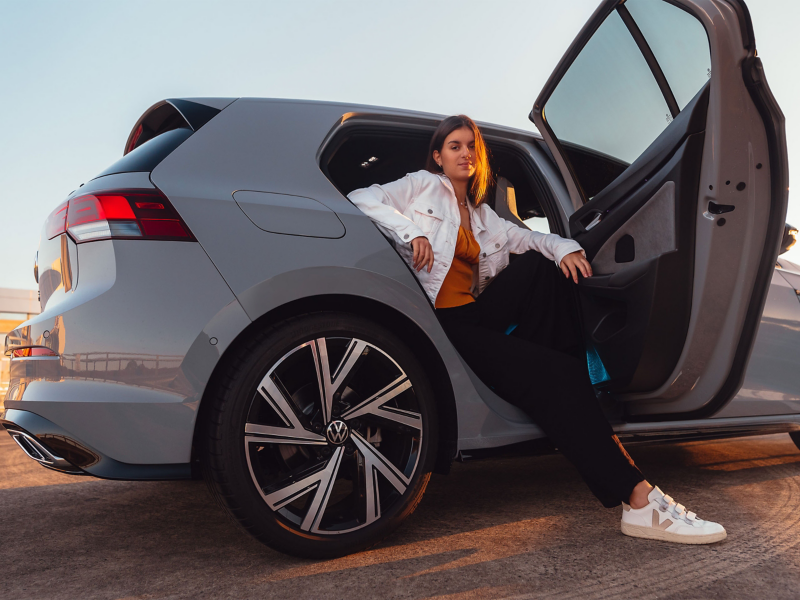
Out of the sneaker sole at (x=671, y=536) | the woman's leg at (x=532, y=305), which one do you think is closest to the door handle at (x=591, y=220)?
the woman's leg at (x=532, y=305)

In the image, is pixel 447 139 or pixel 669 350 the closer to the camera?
pixel 669 350

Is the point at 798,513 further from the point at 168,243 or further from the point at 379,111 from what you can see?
the point at 168,243

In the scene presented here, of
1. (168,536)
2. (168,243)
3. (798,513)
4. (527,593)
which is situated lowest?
(168,536)

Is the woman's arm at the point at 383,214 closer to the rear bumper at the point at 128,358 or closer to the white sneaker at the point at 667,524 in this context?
the rear bumper at the point at 128,358

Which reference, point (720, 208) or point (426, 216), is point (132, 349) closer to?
point (426, 216)

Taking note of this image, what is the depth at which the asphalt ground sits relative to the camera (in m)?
1.50

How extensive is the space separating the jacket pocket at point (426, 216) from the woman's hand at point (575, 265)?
531 mm

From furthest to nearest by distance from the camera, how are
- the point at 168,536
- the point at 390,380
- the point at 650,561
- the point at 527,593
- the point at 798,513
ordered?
the point at 798,513
the point at 168,536
the point at 390,380
the point at 650,561
the point at 527,593

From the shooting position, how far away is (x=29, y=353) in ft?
5.17

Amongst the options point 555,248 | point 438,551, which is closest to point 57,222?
point 438,551

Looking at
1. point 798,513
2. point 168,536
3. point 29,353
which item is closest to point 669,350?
point 798,513

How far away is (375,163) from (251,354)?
1432mm

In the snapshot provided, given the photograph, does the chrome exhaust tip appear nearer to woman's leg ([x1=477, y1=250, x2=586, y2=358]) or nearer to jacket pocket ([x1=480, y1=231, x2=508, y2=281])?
woman's leg ([x1=477, y1=250, x2=586, y2=358])

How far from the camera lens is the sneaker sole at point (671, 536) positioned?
1.81 metres
